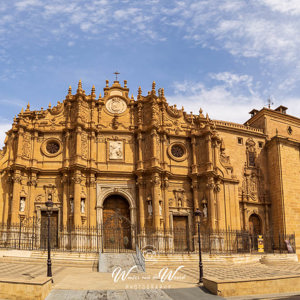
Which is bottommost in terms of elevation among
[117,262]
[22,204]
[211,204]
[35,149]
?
[117,262]

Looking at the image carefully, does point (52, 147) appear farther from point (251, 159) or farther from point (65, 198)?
point (251, 159)

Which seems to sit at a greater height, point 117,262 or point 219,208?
point 219,208

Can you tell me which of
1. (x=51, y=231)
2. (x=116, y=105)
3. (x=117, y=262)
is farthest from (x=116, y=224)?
(x=116, y=105)

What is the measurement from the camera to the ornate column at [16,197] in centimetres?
2444

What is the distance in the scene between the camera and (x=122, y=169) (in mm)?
27453

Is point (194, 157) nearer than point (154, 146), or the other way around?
point (154, 146)

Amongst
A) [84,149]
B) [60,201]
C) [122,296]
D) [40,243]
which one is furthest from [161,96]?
[122,296]

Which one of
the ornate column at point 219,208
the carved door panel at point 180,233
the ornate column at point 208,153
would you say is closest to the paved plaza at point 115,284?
the carved door panel at point 180,233

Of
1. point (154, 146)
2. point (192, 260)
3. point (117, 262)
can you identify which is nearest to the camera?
point (117, 262)

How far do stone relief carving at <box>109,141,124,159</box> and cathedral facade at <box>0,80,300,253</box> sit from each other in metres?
0.08

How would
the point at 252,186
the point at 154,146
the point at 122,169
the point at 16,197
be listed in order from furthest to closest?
1. the point at 252,186
2. the point at 122,169
3. the point at 154,146
4. the point at 16,197

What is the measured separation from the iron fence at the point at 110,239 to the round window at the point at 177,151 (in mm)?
5957

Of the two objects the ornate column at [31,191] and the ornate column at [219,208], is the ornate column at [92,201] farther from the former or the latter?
the ornate column at [219,208]

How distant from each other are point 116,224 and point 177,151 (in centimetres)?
751
